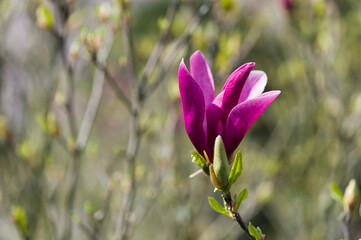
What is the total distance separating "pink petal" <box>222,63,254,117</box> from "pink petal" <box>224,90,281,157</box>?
4 centimetres

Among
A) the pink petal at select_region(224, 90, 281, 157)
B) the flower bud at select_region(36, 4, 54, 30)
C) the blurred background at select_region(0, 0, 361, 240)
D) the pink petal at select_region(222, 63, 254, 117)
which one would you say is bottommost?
the blurred background at select_region(0, 0, 361, 240)

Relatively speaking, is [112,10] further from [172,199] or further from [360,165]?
[360,165]

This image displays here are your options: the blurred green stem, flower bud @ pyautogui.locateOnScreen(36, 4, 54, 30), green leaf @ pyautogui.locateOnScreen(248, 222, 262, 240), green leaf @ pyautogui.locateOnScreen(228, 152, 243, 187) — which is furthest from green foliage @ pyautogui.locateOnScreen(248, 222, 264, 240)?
flower bud @ pyautogui.locateOnScreen(36, 4, 54, 30)

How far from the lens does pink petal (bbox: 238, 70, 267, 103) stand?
0.88 meters

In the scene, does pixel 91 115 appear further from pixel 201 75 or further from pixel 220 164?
pixel 220 164

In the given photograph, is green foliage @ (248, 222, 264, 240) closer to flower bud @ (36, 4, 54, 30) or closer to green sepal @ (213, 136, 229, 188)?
green sepal @ (213, 136, 229, 188)

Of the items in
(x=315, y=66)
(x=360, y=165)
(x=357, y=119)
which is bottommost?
(x=360, y=165)

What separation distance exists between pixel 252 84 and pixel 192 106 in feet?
0.53

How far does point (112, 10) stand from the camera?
5.56 feet

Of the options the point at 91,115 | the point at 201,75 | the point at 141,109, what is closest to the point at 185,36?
the point at 91,115

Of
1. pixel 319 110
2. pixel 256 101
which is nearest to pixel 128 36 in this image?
pixel 256 101

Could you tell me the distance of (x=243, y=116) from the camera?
0.81 meters

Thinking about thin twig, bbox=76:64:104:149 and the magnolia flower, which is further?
thin twig, bbox=76:64:104:149

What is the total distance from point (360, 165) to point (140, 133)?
4.37 meters
